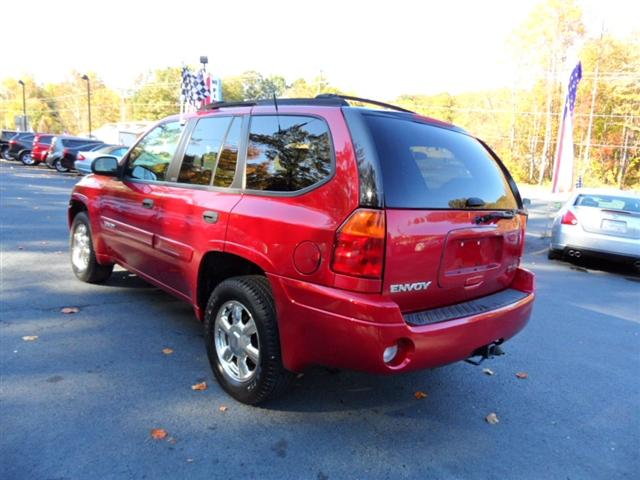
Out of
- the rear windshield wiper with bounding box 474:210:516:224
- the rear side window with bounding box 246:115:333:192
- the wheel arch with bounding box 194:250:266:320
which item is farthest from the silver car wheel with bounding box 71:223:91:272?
the rear windshield wiper with bounding box 474:210:516:224

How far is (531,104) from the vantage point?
46.1 meters

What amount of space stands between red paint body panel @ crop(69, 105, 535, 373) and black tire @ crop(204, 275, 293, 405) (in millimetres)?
105

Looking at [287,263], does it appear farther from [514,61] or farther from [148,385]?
[514,61]

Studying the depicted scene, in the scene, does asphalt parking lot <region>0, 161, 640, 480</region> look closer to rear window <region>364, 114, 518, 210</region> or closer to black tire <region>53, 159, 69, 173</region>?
rear window <region>364, 114, 518, 210</region>

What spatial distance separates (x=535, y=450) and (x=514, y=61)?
46.6m

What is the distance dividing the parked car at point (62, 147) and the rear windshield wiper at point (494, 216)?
23040 mm

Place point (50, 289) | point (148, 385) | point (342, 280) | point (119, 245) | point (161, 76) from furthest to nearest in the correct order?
point (161, 76)
point (50, 289)
point (119, 245)
point (148, 385)
point (342, 280)

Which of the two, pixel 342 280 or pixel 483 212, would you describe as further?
pixel 483 212

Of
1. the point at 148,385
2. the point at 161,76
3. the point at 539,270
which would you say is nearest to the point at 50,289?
the point at 148,385

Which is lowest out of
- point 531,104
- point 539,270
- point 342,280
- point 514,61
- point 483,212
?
point 539,270

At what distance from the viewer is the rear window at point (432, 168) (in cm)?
255

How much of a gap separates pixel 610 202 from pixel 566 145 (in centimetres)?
524

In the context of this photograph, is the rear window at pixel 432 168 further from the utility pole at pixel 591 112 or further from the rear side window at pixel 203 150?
the utility pole at pixel 591 112

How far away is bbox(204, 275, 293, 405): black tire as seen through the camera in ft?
9.17
